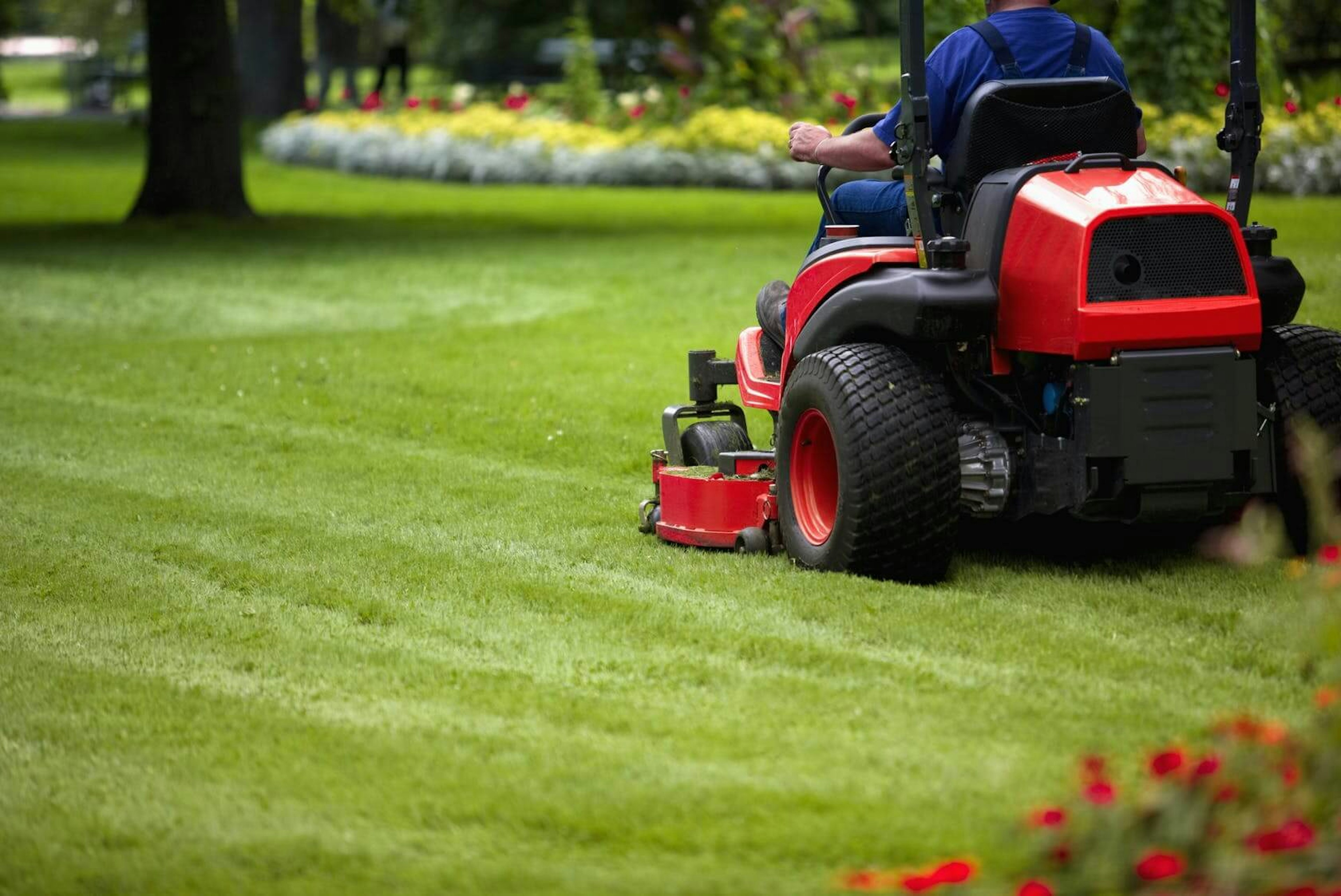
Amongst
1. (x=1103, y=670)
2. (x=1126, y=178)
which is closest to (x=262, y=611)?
(x=1103, y=670)

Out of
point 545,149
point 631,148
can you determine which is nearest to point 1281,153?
point 631,148

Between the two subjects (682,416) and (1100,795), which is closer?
Answer: (1100,795)

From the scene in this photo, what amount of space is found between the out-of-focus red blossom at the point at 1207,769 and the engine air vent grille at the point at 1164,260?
7.68 ft

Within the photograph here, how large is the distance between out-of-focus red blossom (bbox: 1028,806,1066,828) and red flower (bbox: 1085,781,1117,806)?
6 cm

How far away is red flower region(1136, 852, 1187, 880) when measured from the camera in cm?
293

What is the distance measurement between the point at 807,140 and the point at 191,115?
13.4 metres

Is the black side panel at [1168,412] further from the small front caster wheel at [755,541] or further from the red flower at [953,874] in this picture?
the red flower at [953,874]

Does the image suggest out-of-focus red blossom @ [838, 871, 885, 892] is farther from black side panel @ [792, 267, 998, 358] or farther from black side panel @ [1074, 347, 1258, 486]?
black side panel @ [792, 267, 998, 358]

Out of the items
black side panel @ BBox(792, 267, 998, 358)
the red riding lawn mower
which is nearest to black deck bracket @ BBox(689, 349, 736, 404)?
the red riding lawn mower

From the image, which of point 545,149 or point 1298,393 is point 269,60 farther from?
point 1298,393

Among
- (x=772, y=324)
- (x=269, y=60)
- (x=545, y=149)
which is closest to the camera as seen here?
(x=772, y=324)

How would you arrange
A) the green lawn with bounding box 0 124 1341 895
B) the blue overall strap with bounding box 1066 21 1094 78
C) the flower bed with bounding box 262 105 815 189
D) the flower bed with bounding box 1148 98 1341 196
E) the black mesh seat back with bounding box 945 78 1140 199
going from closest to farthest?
the green lawn with bounding box 0 124 1341 895
the black mesh seat back with bounding box 945 78 1140 199
the blue overall strap with bounding box 1066 21 1094 78
the flower bed with bounding box 1148 98 1341 196
the flower bed with bounding box 262 105 815 189

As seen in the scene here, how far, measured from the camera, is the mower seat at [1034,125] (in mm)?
5676

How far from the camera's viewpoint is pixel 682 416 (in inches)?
278
